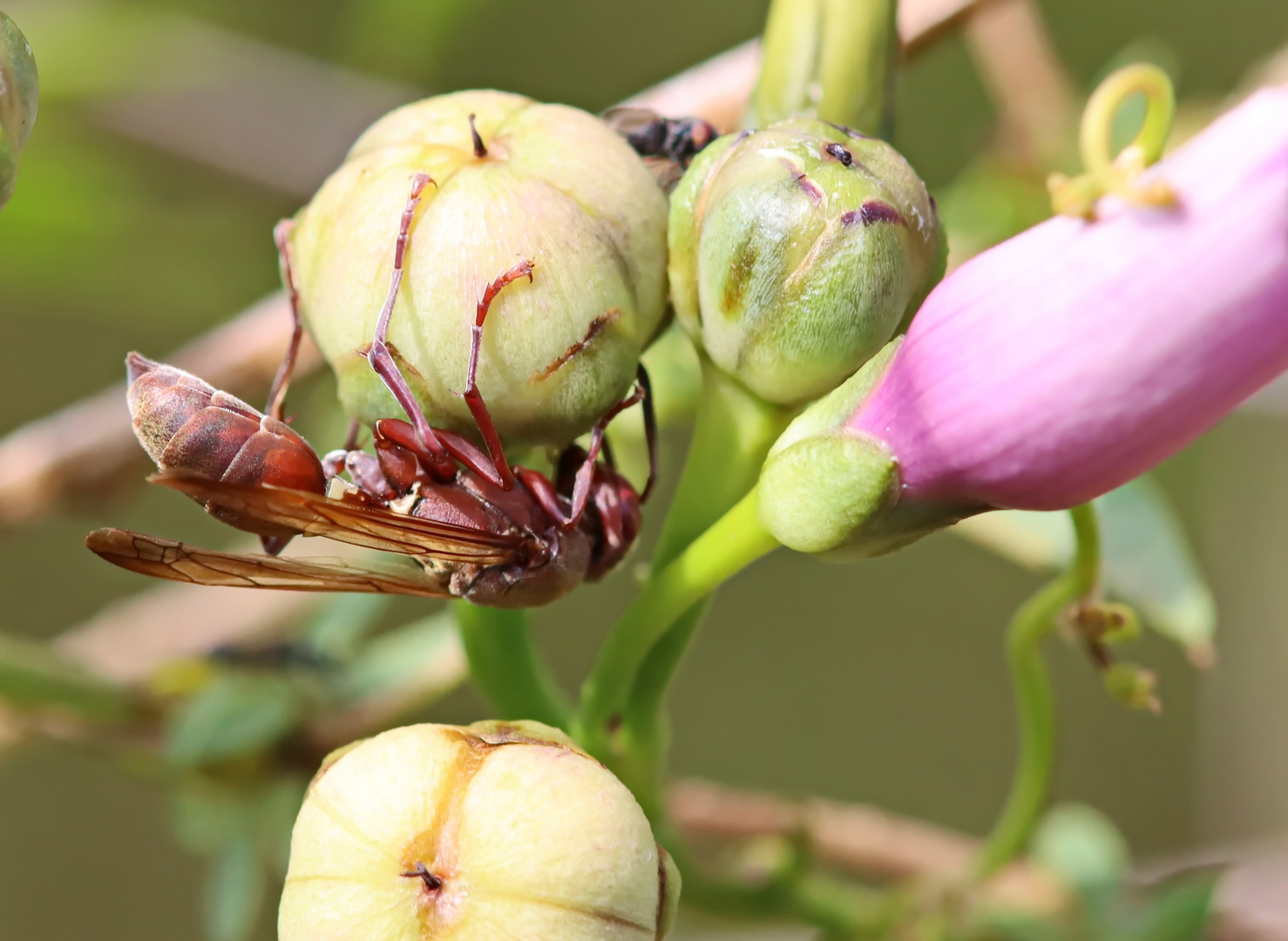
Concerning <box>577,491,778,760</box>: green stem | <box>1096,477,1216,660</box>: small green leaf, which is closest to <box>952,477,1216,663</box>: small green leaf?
<box>1096,477,1216,660</box>: small green leaf

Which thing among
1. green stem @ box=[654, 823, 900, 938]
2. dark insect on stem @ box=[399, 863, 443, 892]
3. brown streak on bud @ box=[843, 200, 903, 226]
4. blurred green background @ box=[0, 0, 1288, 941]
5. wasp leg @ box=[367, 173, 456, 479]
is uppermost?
brown streak on bud @ box=[843, 200, 903, 226]

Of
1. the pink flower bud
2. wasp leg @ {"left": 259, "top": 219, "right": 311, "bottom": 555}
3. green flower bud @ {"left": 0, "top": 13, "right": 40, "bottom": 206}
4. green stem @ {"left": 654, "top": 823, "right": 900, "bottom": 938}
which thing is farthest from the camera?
green stem @ {"left": 654, "top": 823, "right": 900, "bottom": 938}

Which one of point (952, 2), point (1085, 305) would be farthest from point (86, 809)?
point (1085, 305)

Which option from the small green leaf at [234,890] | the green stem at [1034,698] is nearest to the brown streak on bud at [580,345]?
the green stem at [1034,698]

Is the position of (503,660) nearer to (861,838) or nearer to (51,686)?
(51,686)

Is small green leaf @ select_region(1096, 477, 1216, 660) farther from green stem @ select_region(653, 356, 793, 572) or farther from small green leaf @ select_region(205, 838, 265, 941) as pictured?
small green leaf @ select_region(205, 838, 265, 941)

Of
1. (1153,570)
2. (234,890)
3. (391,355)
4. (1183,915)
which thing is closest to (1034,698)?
(1153,570)

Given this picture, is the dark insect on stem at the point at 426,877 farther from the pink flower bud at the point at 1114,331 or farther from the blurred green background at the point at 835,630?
the blurred green background at the point at 835,630
